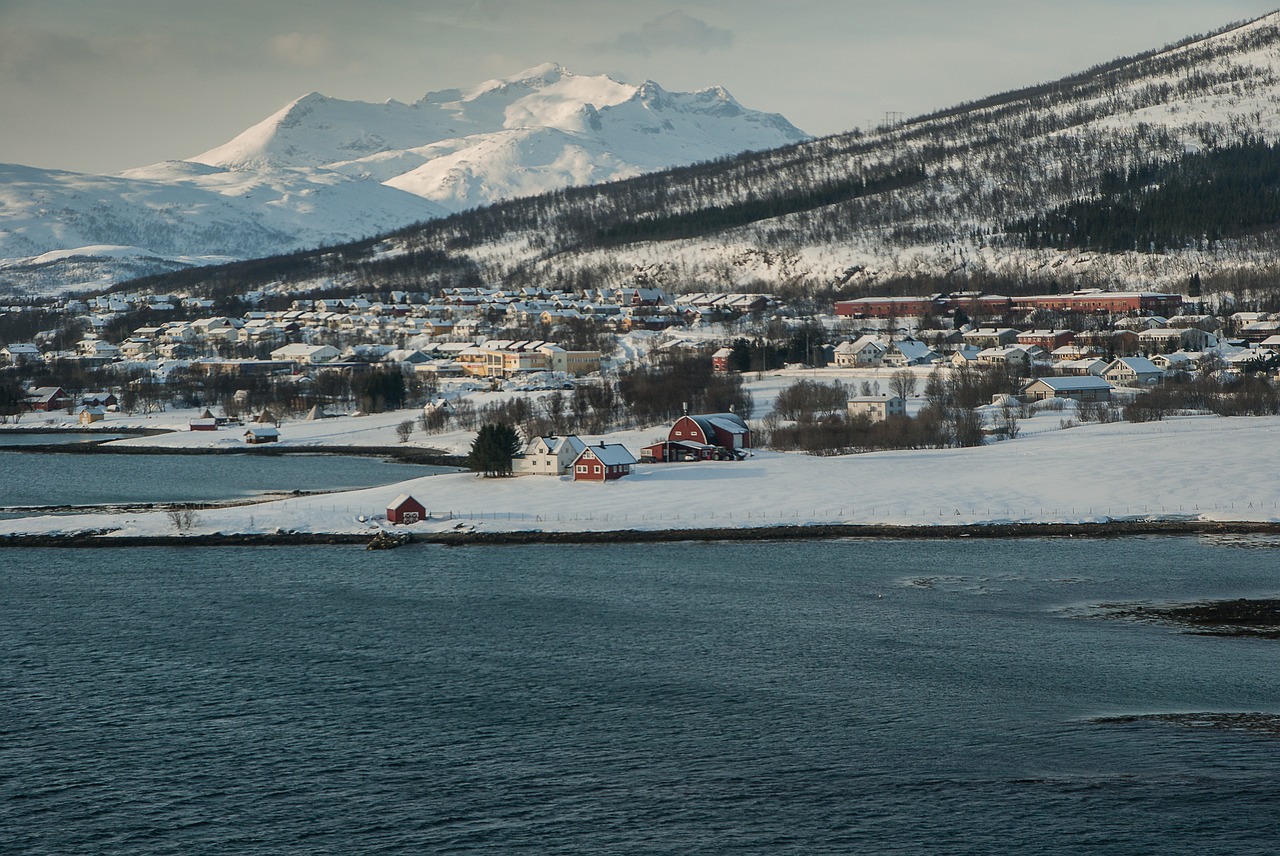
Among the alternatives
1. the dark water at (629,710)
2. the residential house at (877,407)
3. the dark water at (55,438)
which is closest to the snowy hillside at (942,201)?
the residential house at (877,407)

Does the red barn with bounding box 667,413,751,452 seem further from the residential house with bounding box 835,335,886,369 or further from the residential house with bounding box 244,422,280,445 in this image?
the residential house with bounding box 835,335,886,369

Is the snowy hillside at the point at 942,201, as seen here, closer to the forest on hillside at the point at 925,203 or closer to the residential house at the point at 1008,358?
the forest on hillside at the point at 925,203

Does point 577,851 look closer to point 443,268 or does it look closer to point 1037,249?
point 1037,249

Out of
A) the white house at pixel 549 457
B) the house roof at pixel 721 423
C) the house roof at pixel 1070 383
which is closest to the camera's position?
the white house at pixel 549 457

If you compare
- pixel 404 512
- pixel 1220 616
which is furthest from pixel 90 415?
pixel 1220 616

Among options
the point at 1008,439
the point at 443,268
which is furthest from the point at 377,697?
the point at 443,268

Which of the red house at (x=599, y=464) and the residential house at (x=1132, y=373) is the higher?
the residential house at (x=1132, y=373)
